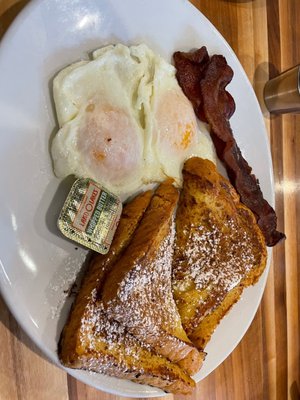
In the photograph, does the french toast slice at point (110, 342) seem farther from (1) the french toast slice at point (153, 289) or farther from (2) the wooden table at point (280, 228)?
(2) the wooden table at point (280, 228)

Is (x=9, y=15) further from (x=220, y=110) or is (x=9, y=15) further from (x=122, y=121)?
(x=220, y=110)

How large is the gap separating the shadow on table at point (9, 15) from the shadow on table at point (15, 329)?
39.8 inches

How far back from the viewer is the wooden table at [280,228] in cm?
264

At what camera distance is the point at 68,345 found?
5.90 feet

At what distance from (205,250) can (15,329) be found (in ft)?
2.68

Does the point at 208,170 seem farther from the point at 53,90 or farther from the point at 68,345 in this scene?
the point at 68,345

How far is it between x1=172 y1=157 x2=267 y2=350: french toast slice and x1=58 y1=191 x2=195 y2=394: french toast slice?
205mm

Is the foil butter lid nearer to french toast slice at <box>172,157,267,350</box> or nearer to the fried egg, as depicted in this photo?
the fried egg

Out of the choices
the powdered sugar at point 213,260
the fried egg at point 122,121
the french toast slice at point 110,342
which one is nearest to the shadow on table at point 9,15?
the fried egg at point 122,121

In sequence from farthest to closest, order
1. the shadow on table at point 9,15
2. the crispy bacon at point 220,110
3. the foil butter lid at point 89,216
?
the crispy bacon at point 220,110
the shadow on table at point 9,15
the foil butter lid at point 89,216

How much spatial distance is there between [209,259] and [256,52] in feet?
4.19

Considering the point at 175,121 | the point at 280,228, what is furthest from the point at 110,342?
the point at 280,228

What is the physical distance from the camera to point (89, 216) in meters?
1.82

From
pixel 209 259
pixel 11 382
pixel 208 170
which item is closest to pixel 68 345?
pixel 11 382
